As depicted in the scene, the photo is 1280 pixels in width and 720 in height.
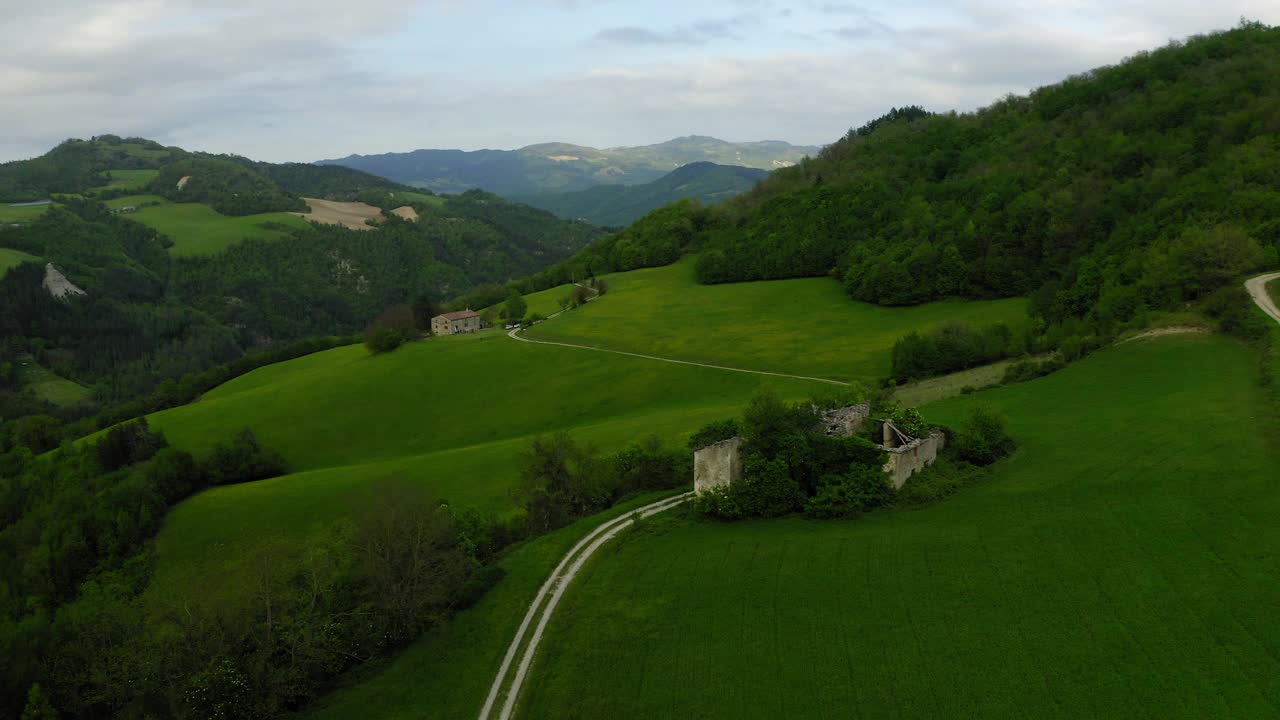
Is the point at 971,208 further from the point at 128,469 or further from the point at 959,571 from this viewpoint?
the point at 128,469

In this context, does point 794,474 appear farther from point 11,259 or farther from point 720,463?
point 11,259

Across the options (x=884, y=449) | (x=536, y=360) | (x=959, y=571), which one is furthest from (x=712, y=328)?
(x=959, y=571)

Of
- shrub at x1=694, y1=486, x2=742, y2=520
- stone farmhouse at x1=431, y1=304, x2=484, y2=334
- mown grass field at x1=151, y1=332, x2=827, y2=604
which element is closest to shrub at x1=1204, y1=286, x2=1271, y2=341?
mown grass field at x1=151, y1=332, x2=827, y2=604

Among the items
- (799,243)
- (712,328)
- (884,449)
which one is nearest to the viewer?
(884,449)

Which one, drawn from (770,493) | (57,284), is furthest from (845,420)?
(57,284)

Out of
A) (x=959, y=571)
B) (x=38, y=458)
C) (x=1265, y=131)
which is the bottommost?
(x=38, y=458)

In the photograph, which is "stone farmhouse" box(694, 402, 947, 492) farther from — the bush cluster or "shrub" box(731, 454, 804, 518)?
"shrub" box(731, 454, 804, 518)

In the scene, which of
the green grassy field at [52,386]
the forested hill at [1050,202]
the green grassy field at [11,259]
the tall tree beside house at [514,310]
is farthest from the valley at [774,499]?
the green grassy field at [11,259]

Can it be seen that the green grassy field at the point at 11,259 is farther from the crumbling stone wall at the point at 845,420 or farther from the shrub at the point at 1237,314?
the shrub at the point at 1237,314
